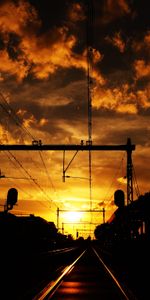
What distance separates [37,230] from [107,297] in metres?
61.5

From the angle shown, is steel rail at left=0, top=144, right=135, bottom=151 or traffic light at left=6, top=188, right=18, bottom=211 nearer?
steel rail at left=0, top=144, right=135, bottom=151

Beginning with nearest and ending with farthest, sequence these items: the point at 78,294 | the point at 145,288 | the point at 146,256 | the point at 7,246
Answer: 1. the point at 78,294
2. the point at 145,288
3. the point at 146,256
4. the point at 7,246

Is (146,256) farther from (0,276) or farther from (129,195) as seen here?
(0,276)

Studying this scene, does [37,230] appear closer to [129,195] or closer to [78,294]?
[129,195]

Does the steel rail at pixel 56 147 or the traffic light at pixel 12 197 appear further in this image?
the traffic light at pixel 12 197

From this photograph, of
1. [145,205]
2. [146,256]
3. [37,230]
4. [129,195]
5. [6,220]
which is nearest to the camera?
[146,256]

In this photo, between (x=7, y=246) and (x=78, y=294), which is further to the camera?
(x=7, y=246)

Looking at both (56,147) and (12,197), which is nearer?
(56,147)

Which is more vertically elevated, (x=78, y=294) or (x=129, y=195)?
(x=129, y=195)

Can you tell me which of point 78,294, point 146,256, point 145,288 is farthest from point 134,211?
point 78,294

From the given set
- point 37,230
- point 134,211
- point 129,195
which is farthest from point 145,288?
point 37,230

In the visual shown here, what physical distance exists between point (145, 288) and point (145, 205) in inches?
621

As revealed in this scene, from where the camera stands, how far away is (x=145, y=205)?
28688 mm

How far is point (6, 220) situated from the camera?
43.5 metres
